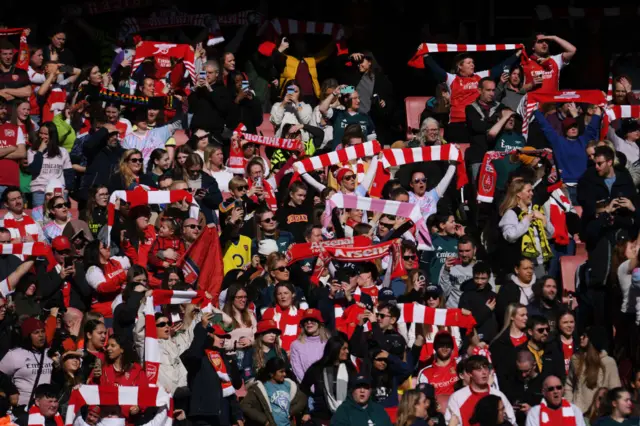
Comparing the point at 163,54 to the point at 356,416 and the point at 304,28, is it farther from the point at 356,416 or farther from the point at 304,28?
the point at 356,416

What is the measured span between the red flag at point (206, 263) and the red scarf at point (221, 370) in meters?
1.73

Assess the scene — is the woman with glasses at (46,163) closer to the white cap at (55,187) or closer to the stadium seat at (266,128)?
the white cap at (55,187)

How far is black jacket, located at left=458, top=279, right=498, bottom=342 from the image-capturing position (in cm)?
1956

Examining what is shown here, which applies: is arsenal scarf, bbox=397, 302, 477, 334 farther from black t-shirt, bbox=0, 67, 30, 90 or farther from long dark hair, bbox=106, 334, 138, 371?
black t-shirt, bbox=0, 67, 30, 90

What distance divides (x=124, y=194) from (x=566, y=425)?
5409 mm

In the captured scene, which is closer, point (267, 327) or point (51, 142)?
point (267, 327)

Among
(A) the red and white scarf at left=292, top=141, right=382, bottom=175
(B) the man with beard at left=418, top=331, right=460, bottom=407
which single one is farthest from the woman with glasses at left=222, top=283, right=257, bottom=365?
(A) the red and white scarf at left=292, top=141, right=382, bottom=175

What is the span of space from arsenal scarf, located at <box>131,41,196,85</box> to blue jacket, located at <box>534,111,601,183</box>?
4.36 meters

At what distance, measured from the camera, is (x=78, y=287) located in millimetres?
20266

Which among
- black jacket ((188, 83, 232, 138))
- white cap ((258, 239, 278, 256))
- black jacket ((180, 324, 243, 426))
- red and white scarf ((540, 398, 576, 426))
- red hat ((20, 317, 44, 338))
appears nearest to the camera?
red and white scarf ((540, 398, 576, 426))

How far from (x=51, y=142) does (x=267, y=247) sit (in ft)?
10.2

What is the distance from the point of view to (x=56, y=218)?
69.6 feet

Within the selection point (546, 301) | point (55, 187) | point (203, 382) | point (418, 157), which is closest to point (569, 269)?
point (546, 301)

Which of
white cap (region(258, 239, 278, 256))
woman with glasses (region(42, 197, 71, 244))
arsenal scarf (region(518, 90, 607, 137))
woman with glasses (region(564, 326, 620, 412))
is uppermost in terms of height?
arsenal scarf (region(518, 90, 607, 137))
